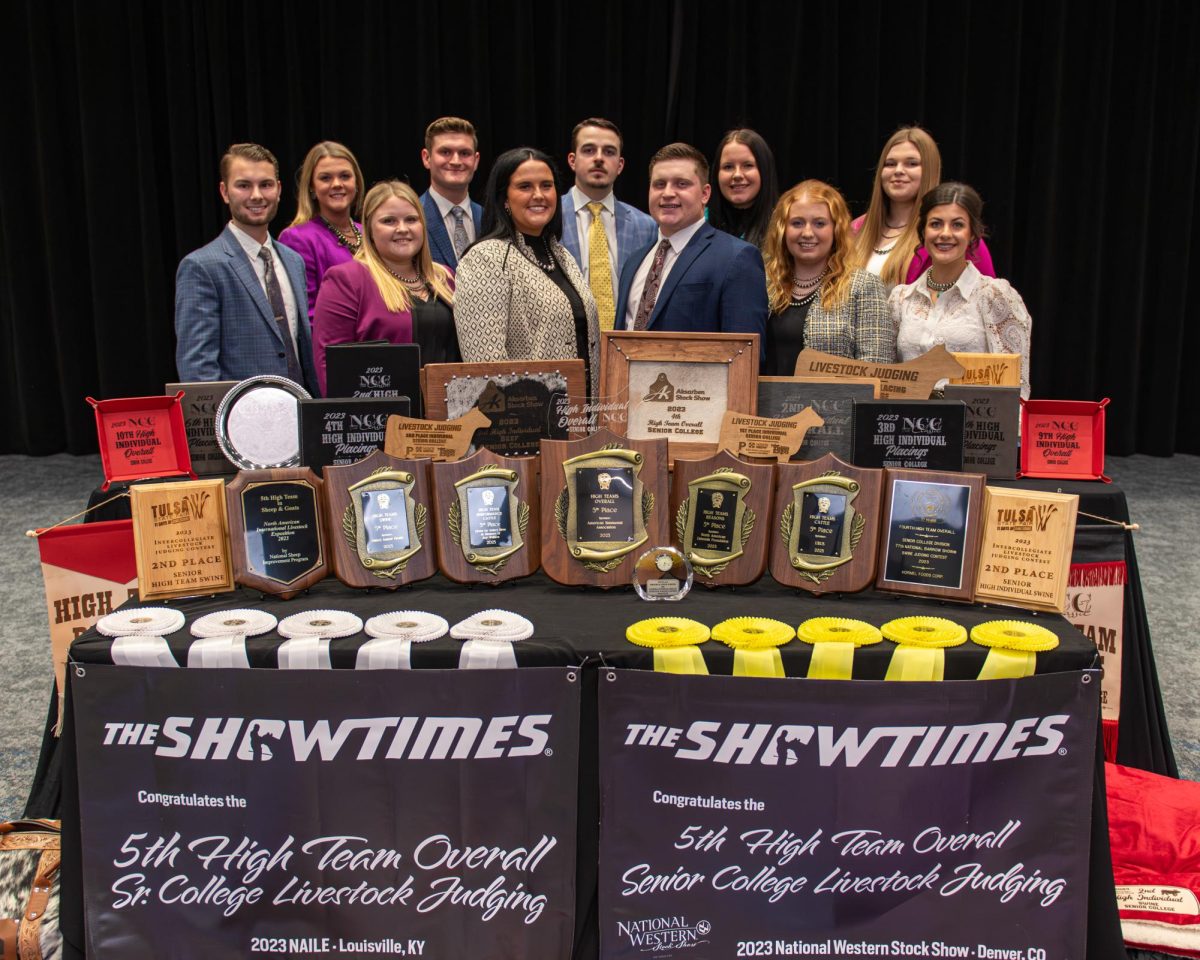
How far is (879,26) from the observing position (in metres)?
5.48

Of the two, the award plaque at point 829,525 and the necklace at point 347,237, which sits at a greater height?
the necklace at point 347,237

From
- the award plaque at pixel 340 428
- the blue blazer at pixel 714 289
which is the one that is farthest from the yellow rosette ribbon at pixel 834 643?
the blue blazer at pixel 714 289

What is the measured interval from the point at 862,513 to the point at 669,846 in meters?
0.68

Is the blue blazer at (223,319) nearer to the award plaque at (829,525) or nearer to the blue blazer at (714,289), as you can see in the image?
the blue blazer at (714,289)

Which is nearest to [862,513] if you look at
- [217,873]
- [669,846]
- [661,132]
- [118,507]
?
[669,846]

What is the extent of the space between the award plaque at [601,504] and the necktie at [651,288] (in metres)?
1.08

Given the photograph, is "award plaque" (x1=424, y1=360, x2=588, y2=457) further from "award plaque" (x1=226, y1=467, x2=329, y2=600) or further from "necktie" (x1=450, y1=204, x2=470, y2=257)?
"necktie" (x1=450, y1=204, x2=470, y2=257)

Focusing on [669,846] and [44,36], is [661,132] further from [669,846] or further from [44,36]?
[669,846]

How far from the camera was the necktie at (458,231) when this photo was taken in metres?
3.90

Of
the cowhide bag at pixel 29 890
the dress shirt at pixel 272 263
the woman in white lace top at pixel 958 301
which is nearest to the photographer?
the cowhide bag at pixel 29 890

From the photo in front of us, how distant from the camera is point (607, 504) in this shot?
1946 millimetres

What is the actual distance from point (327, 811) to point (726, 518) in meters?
0.85

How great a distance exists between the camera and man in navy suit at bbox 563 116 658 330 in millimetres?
3539

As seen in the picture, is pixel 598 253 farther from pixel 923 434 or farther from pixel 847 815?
pixel 847 815
